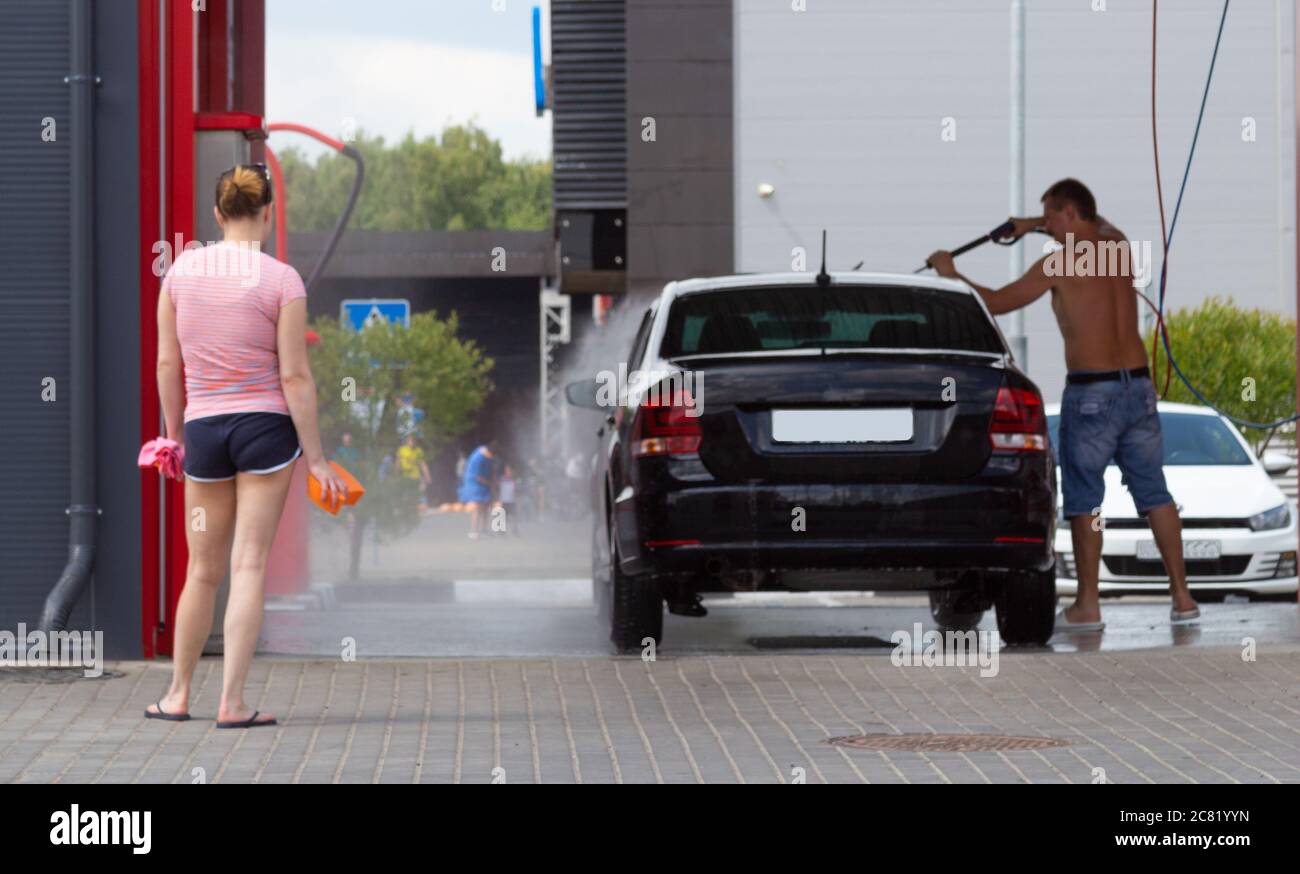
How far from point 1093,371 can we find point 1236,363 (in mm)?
20846

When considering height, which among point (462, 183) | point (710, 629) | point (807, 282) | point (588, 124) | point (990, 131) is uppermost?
point (462, 183)

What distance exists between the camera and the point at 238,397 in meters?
7.65

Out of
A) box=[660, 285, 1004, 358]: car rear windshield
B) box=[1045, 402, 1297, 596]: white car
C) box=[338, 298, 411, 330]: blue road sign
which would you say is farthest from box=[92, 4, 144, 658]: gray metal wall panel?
box=[338, 298, 411, 330]: blue road sign

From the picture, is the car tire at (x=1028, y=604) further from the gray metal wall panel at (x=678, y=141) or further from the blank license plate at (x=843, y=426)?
the gray metal wall panel at (x=678, y=141)

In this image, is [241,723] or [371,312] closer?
[241,723]


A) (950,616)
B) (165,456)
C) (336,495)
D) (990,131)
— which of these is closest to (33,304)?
(165,456)

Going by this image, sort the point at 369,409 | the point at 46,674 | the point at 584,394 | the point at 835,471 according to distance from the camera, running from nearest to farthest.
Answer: the point at 46,674
the point at 835,471
the point at 584,394
the point at 369,409

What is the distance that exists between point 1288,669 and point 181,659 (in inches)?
167

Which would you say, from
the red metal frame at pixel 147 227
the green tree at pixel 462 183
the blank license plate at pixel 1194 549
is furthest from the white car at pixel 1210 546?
the green tree at pixel 462 183

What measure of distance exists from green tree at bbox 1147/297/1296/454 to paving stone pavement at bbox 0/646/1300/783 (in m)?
21.5

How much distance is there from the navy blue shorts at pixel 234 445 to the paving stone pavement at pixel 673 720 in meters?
0.83

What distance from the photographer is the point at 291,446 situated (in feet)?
25.3

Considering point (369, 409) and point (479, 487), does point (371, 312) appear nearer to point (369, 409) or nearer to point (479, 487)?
point (369, 409)

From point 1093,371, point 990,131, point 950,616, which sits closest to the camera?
point 1093,371
